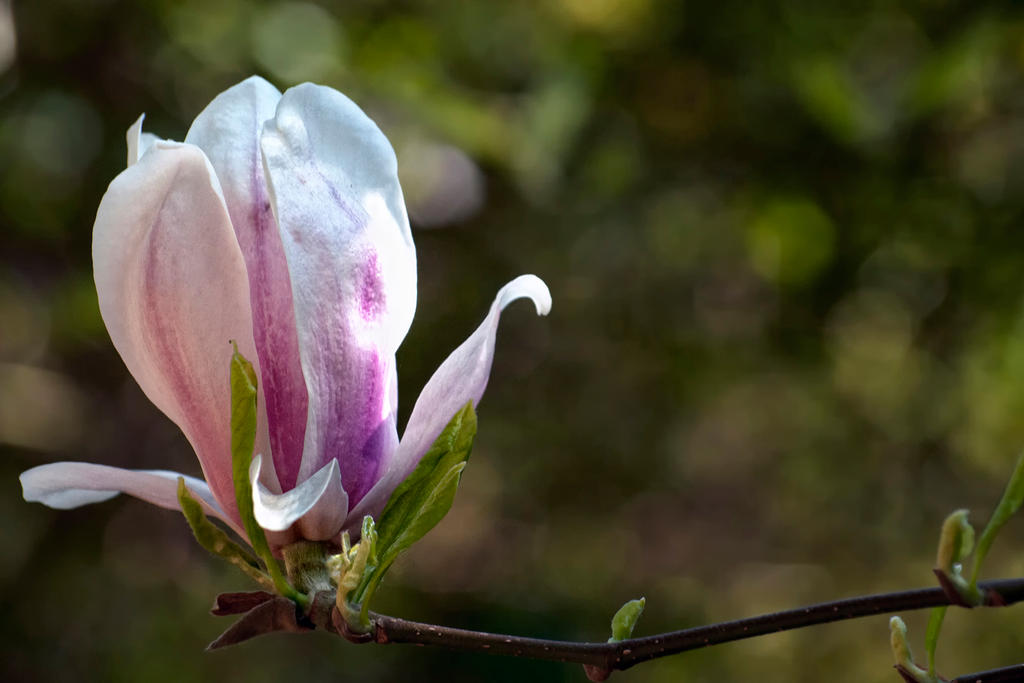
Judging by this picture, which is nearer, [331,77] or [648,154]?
[331,77]

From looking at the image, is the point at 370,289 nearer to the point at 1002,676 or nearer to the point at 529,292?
the point at 529,292

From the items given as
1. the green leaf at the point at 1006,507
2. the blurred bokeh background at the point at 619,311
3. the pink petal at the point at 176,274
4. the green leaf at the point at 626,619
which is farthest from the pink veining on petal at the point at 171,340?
the blurred bokeh background at the point at 619,311

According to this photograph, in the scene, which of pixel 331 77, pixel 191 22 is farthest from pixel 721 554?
pixel 191 22

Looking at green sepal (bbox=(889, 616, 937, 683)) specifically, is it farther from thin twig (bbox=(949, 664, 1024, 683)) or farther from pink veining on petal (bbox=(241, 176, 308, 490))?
pink veining on petal (bbox=(241, 176, 308, 490))

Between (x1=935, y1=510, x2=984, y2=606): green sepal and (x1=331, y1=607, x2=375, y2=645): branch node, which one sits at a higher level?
(x1=935, y1=510, x2=984, y2=606): green sepal

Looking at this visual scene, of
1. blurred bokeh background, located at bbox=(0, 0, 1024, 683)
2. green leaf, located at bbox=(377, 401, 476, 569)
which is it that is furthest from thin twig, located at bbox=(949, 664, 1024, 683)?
blurred bokeh background, located at bbox=(0, 0, 1024, 683)

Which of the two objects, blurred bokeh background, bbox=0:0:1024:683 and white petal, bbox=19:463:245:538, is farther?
blurred bokeh background, bbox=0:0:1024:683

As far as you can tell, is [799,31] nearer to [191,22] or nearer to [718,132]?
[718,132]

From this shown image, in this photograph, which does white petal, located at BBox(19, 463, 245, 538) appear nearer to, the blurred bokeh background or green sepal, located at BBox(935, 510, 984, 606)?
green sepal, located at BBox(935, 510, 984, 606)
